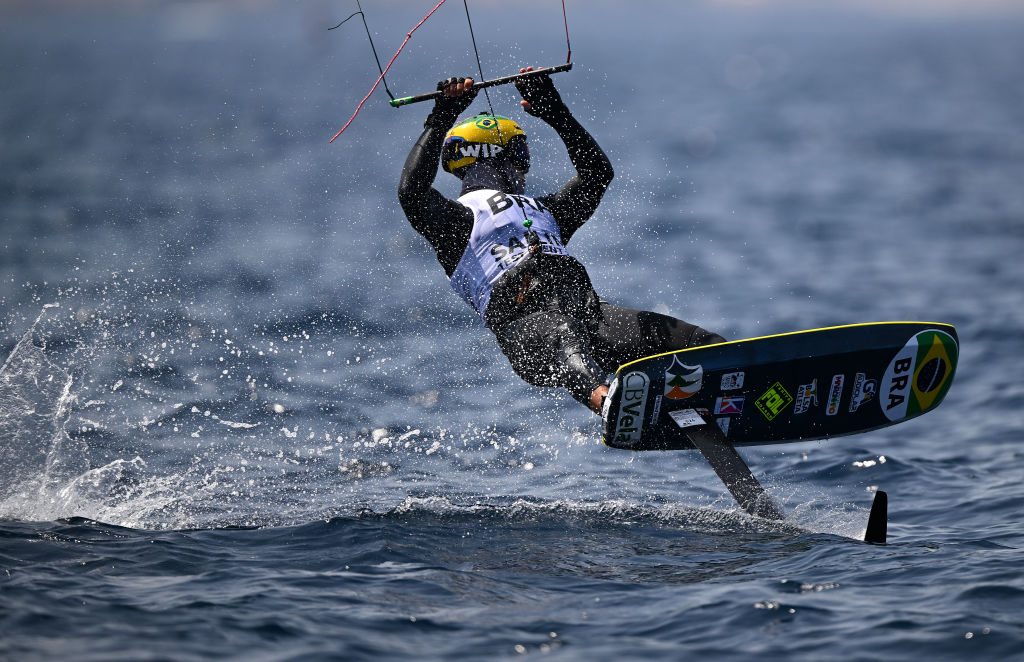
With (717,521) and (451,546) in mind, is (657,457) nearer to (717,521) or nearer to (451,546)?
(717,521)

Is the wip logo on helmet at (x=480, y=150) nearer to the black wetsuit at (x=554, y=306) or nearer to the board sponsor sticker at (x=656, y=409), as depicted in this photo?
the black wetsuit at (x=554, y=306)

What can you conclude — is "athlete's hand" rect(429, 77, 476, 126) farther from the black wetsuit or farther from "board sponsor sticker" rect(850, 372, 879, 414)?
"board sponsor sticker" rect(850, 372, 879, 414)

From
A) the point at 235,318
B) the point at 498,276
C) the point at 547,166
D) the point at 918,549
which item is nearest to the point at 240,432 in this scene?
the point at 498,276

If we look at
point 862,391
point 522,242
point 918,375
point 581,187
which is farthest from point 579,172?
point 918,375

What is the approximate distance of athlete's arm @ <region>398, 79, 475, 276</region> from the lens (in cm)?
612

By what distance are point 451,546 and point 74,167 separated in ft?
70.3

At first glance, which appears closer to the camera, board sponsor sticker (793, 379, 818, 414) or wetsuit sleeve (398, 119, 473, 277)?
wetsuit sleeve (398, 119, 473, 277)

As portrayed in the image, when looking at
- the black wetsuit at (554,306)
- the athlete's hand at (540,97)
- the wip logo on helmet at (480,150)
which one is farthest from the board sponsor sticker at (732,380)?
the wip logo on helmet at (480,150)

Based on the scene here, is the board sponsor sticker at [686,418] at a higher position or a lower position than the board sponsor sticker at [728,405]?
lower

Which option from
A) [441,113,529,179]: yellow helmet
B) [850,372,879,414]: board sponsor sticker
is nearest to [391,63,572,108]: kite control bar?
[441,113,529,179]: yellow helmet

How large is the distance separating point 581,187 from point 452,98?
1.22 m

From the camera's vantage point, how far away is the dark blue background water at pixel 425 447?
457 centimetres

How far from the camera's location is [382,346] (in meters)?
11.3

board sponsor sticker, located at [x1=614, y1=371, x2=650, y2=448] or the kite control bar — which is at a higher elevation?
the kite control bar
